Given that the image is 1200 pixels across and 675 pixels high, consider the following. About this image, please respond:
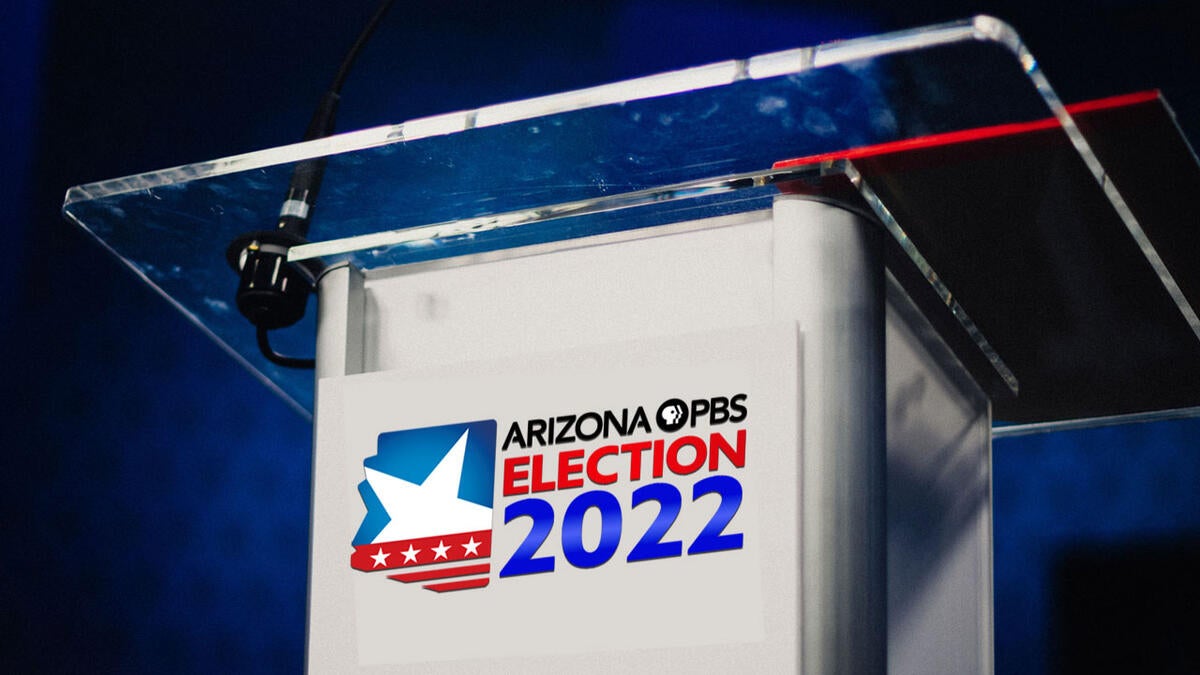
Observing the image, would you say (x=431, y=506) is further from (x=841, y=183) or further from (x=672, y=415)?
(x=841, y=183)

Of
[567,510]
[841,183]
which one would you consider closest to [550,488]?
[567,510]

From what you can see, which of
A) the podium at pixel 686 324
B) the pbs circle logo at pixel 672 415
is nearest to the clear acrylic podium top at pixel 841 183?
the podium at pixel 686 324

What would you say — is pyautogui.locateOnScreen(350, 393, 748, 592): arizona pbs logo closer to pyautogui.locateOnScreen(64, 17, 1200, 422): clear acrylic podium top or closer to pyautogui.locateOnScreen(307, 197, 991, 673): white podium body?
pyautogui.locateOnScreen(307, 197, 991, 673): white podium body

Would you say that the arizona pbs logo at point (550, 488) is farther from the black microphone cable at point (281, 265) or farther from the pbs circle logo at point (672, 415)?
the black microphone cable at point (281, 265)

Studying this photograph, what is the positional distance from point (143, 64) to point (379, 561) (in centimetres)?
121

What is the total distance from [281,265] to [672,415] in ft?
0.92

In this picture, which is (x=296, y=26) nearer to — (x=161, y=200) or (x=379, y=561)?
(x=161, y=200)

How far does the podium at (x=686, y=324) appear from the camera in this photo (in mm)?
673

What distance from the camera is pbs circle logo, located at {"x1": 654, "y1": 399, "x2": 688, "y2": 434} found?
700 millimetres

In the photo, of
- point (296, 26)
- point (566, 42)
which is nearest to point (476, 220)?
point (566, 42)

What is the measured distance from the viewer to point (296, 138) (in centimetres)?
173

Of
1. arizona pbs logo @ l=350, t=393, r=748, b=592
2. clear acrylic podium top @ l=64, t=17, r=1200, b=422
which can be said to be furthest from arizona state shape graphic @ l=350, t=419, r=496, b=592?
clear acrylic podium top @ l=64, t=17, r=1200, b=422

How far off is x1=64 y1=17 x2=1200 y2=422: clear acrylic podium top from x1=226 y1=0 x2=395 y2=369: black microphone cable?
1cm

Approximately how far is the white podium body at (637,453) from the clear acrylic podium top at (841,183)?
0.02 meters
